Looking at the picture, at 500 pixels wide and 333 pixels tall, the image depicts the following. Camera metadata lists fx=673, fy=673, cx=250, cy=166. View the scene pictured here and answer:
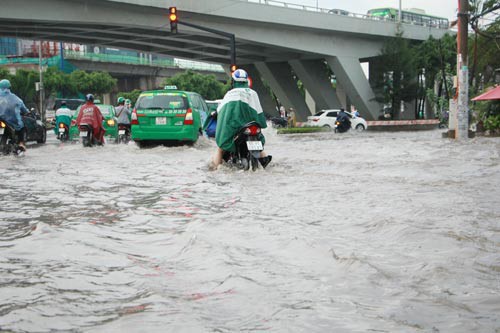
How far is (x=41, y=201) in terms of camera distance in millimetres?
7367

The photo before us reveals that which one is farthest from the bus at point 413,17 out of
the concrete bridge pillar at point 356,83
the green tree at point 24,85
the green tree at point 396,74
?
the green tree at point 24,85

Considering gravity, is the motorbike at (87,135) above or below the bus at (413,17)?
below

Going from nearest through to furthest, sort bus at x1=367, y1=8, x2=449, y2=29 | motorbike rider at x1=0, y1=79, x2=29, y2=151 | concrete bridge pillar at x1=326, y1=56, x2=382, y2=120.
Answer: motorbike rider at x1=0, y1=79, x2=29, y2=151, concrete bridge pillar at x1=326, y1=56, x2=382, y2=120, bus at x1=367, y1=8, x2=449, y2=29

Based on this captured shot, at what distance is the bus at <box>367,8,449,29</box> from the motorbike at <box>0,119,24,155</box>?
38.1 metres

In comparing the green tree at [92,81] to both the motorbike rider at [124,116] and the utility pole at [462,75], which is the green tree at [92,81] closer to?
the motorbike rider at [124,116]

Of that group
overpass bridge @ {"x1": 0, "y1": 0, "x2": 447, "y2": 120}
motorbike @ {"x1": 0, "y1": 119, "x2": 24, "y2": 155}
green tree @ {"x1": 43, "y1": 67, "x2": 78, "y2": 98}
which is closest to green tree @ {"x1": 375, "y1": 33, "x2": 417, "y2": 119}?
overpass bridge @ {"x1": 0, "y1": 0, "x2": 447, "y2": 120}

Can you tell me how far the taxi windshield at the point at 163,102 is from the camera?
1711cm

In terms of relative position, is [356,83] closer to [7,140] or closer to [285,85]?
[285,85]

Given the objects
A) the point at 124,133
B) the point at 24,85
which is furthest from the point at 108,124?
the point at 24,85

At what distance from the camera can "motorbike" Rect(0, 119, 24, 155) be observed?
14205 mm

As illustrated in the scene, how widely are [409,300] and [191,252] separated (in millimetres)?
1750

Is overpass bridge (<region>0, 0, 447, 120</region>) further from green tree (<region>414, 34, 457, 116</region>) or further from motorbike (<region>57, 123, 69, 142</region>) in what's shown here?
motorbike (<region>57, 123, 69, 142</region>)

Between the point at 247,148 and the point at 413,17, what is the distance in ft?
152

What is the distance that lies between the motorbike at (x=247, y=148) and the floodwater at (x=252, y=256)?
4.88ft
